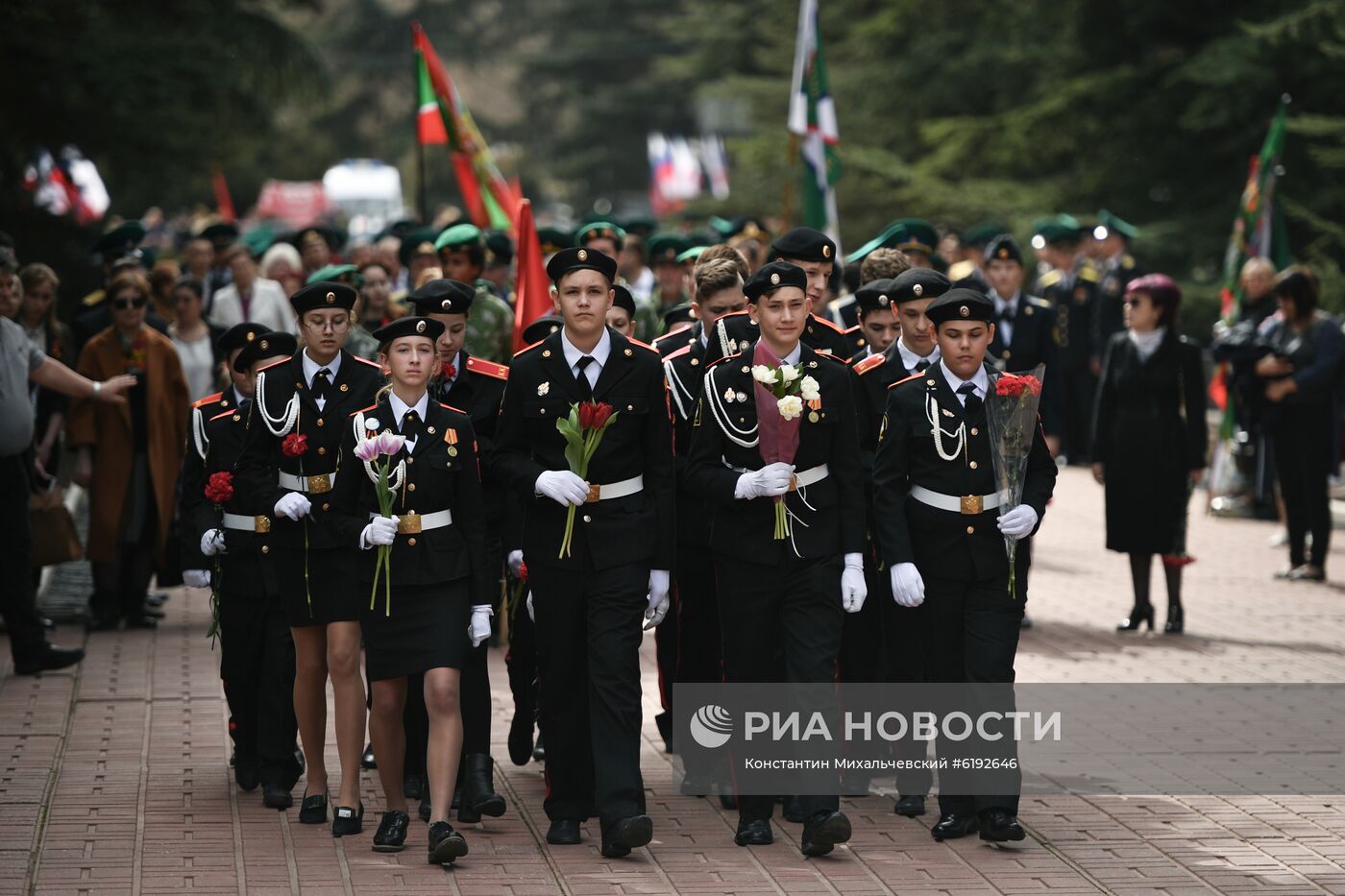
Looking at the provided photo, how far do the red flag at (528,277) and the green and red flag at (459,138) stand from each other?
575 cm

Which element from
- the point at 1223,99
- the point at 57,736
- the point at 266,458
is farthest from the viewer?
the point at 1223,99

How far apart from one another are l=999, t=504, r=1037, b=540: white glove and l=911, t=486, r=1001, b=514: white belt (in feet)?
0.41

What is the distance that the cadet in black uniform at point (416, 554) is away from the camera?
712cm

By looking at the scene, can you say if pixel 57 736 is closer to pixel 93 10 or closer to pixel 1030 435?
pixel 1030 435

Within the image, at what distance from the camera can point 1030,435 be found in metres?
7.41

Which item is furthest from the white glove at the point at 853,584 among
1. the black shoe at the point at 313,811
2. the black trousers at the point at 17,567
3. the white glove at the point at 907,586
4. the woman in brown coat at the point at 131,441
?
the woman in brown coat at the point at 131,441

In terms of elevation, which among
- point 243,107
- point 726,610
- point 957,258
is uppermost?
point 243,107

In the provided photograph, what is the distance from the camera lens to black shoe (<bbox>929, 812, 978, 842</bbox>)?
738 cm

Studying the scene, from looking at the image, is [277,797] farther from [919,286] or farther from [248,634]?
[919,286]

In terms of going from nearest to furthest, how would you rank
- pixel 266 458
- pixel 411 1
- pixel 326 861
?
pixel 326 861 → pixel 266 458 → pixel 411 1

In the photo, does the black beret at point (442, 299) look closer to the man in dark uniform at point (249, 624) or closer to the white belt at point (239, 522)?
the man in dark uniform at point (249, 624)

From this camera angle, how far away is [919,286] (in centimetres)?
827

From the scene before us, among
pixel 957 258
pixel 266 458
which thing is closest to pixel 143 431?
pixel 266 458

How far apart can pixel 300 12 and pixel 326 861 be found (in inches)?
647
